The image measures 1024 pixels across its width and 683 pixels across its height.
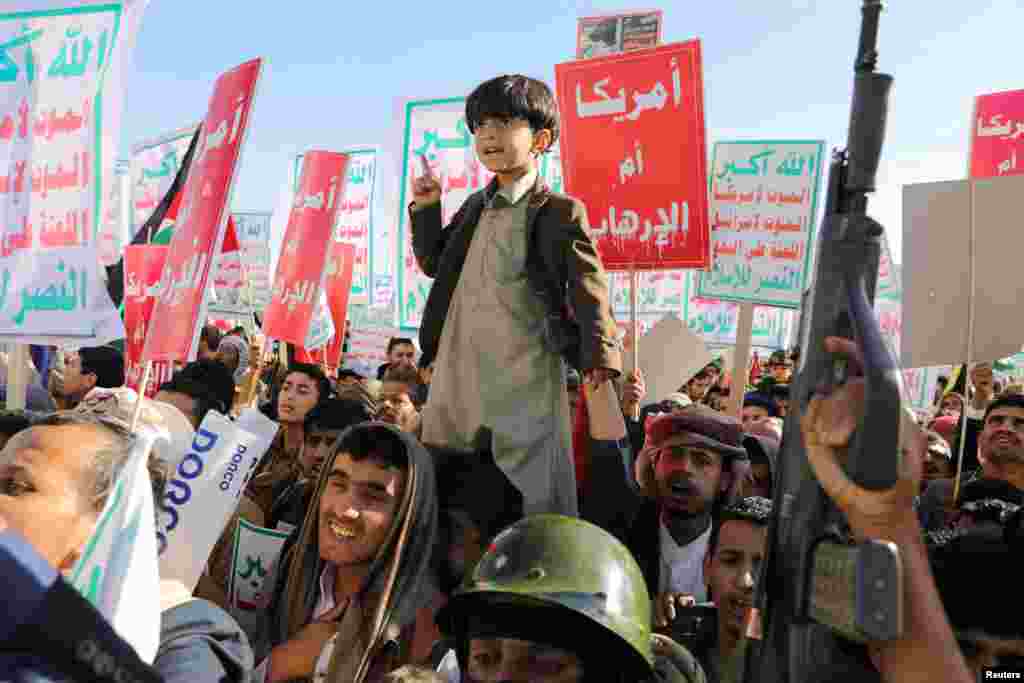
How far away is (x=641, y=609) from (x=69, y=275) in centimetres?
300

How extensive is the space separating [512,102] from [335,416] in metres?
1.76

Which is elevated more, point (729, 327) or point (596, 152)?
point (596, 152)

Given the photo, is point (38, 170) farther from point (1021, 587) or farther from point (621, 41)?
point (1021, 587)

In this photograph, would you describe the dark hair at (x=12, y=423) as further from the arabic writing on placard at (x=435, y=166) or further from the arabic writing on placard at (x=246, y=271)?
the arabic writing on placard at (x=246, y=271)

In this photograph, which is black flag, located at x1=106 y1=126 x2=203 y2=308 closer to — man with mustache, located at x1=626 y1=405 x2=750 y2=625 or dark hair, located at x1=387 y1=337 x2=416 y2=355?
dark hair, located at x1=387 y1=337 x2=416 y2=355

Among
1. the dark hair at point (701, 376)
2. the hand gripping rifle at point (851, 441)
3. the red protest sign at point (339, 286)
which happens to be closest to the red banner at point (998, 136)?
the dark hair at point (701, 376)

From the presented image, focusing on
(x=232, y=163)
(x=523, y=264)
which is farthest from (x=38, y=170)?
(x=523, y=264)

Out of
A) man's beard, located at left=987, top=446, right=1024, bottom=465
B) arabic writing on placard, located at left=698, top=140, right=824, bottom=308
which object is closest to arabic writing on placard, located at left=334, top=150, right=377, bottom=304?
arabic writing on placard, located at left=698, top=140, right=824, bottom=308

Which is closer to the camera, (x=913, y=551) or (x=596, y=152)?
(x=913, y=551)

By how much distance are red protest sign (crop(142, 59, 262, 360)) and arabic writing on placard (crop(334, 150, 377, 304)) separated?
6.01 metres

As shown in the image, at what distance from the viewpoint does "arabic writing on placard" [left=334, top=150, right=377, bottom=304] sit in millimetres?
10117

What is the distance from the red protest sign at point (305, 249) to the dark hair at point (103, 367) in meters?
0.89

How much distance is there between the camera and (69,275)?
4.27 metres

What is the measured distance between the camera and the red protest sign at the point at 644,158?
5121 mm
